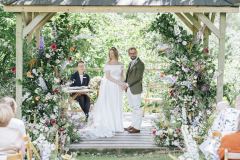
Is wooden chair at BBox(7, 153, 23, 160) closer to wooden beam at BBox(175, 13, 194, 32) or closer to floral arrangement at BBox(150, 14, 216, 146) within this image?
floral arrangement at BBox(150, 14, 216, 146)

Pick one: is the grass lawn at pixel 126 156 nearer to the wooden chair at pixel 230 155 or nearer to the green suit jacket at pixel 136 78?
the green suit jacket at pixel 136 78

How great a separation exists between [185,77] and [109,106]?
202 centimetres

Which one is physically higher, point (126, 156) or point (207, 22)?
point (207, 22)

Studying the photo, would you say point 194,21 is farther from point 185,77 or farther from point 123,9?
point 123,9

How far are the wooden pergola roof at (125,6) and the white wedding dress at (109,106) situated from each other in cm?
256

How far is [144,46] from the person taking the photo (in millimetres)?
20078

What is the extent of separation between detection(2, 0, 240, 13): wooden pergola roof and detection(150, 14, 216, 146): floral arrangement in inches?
40.1

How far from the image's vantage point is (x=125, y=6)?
1050 centimetres

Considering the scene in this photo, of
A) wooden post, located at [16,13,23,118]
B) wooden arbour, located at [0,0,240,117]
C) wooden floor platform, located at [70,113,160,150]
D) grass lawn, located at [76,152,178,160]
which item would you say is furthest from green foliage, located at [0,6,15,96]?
grass lawn, located at [76,152,178,160]

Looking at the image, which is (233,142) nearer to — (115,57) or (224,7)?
(224,7)

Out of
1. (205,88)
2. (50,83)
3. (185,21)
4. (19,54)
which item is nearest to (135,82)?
(185,21)

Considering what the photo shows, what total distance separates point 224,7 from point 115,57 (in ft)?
10.1

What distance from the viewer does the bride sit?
12812mm

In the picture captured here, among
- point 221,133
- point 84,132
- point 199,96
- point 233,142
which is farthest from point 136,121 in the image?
point 233,142
